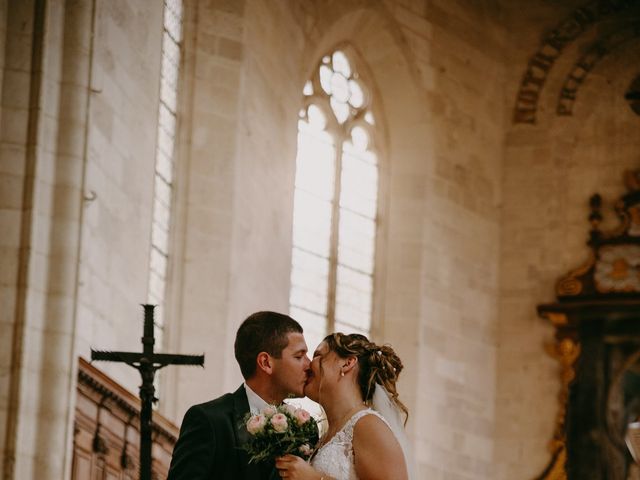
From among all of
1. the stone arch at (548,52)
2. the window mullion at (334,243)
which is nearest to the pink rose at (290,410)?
the window mullion at (334,243)

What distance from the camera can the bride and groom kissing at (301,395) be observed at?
6844 millimetres

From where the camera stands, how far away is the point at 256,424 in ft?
22.2

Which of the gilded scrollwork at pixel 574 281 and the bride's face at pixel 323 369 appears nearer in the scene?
the bride's face at pixel 323 369

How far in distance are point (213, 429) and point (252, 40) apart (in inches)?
333

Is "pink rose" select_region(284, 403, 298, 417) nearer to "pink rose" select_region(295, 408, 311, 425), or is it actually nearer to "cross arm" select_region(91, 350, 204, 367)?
"pink rose" select_region(295, 408, 311, 425)

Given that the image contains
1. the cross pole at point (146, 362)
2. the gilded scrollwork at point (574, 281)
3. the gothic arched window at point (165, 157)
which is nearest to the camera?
the cross pole at point (146, 362)

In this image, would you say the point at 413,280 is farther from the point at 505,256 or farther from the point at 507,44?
the point at 507,44

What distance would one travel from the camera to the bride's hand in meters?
6.80

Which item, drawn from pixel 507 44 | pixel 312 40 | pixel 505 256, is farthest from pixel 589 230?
pixel 312 40

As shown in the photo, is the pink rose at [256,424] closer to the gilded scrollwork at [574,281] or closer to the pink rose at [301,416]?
the pink rose at [301,416]

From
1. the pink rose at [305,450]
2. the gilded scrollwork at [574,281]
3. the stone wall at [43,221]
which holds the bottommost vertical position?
the pink rose at [305,450]

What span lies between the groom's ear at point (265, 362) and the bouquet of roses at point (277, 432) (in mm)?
205

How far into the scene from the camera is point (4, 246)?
32.8 feet

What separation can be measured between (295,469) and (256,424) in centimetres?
23
